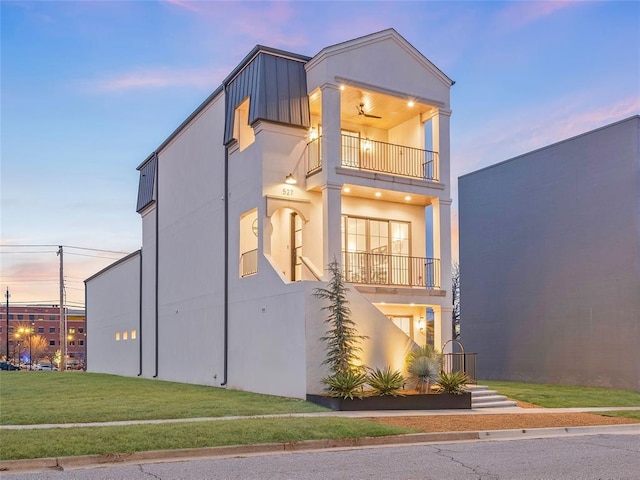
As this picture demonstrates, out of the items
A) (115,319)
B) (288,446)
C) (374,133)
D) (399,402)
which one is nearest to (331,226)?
(399,402)

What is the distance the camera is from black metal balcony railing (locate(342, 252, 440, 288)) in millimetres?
21797

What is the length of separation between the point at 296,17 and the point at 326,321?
9.86 metres

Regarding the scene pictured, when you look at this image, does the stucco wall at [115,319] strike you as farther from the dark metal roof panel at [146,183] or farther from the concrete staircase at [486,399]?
the concrete staircase at [486,399]

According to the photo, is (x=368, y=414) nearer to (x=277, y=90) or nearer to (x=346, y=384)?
(x=346, y=384)

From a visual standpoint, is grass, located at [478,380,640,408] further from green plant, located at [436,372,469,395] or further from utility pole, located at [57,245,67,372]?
utility pole, located at [57,245,67,372]

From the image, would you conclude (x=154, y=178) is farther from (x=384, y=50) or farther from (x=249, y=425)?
(x=249, y=425)

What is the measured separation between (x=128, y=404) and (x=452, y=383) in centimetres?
814

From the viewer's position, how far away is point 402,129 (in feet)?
78.6

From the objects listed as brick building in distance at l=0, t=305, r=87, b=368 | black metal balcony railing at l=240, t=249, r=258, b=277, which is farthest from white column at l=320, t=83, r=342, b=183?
brick building in distance at l=0, t=305, r=87, b=368

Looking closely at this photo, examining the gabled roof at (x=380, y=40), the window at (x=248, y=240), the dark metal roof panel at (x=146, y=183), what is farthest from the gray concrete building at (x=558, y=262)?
the dark metal roof panel at (x=146, y=183)

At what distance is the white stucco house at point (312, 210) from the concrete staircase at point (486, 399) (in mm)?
2208

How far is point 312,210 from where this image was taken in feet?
70.1

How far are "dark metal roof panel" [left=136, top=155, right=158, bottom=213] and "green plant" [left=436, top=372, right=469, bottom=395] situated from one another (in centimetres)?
1939

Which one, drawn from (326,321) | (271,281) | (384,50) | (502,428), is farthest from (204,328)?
(502,428)
